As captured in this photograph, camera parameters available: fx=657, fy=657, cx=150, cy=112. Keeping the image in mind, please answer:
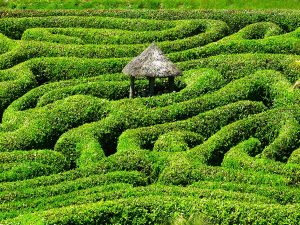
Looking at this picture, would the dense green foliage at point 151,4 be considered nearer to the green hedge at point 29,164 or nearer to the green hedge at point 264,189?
the green hedge at point 29,164

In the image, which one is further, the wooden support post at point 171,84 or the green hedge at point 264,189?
the wooden support post at point 171,84

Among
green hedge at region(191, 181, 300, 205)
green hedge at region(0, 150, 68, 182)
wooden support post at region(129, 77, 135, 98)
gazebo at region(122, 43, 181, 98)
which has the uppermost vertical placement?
gazebo at region(122, 43, 181, 98)

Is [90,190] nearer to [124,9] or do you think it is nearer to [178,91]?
[178,91]

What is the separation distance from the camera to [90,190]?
85.2 ft

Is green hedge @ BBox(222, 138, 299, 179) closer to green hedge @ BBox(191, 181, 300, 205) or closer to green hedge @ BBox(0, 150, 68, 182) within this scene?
green hedge @ BBox(191, 181, 300, 205)

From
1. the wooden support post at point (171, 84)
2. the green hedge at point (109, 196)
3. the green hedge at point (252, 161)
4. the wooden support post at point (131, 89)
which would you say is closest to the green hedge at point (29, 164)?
the green hedge at point (109, 196)

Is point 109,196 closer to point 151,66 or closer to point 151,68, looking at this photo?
point 151,68

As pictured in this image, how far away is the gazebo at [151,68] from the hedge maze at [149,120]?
0.88m

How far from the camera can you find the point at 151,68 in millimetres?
35344

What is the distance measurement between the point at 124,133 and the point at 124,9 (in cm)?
1964

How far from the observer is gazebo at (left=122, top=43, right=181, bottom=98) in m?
35.3

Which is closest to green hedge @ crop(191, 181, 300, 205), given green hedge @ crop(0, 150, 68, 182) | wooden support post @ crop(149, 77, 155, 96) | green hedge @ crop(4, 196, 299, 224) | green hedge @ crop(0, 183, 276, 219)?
green hedge @ crop(0, 183, 276, 219)

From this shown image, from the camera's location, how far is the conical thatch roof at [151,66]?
3528 cm

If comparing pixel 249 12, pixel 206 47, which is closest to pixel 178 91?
pixel 206 47
